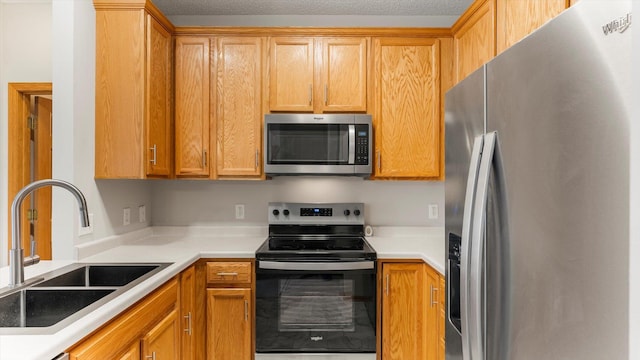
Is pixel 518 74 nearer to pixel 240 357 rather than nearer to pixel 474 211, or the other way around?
pixel 474 211

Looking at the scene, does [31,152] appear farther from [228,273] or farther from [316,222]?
[316,222]

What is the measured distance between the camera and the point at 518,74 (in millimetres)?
806

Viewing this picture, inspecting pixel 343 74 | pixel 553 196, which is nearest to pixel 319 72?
pixel 343 74

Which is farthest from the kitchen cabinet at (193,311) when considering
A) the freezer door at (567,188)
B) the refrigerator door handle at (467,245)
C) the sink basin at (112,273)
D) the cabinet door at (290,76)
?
the freezer door at (567,188)

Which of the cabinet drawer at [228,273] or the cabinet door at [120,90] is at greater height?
the cabinet door at [120,90]

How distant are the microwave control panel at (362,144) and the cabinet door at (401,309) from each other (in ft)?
2.28

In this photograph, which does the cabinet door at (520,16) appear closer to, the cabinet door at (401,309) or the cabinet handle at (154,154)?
the cabinet door at (401,309)

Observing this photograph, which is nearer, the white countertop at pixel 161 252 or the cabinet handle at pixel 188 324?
the white countertop at pixel 161 252

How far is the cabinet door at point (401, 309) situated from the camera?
7.28 feet

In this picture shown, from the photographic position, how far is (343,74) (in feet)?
8.50

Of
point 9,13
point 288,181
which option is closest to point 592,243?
point 288,181

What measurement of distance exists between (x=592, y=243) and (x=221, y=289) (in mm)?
2010

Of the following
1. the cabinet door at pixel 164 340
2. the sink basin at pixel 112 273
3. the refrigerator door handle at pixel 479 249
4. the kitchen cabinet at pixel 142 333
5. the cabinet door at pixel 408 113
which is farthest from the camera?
the cabinet door at pixel 408 113

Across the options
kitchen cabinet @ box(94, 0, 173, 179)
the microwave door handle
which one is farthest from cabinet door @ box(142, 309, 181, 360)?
the microwave door handle
